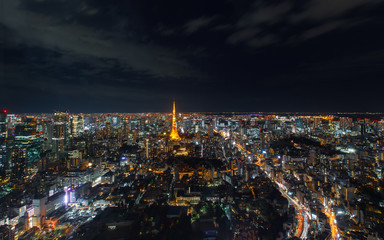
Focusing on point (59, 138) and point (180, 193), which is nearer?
point (180, 193)

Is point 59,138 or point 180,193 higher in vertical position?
point 59,138

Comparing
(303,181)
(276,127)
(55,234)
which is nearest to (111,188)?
(55,234)

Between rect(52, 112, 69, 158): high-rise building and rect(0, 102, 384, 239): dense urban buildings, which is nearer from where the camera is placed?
rect(0, 102, 384, 239): dense urban buildings

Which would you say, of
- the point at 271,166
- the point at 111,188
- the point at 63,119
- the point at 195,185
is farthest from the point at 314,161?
the point at 63,119

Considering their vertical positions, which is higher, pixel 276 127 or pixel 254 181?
pixel 276 127

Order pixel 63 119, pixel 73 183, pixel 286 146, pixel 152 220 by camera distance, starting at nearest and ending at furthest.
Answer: pixel 152 220
pixel 73 183
pixel 286 146
pixel 63 119

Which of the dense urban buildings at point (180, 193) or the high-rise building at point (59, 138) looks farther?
the high-rise building at point (59, 138)

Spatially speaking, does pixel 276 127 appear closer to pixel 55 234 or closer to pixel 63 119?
pixel 63 119

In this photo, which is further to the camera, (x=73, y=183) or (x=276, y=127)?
(x=276, y=127)

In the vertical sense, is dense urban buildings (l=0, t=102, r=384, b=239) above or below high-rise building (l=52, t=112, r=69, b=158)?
below

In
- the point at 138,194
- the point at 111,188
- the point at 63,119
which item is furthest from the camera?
the point at 63,119

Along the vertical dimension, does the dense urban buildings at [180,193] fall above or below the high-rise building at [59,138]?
below
